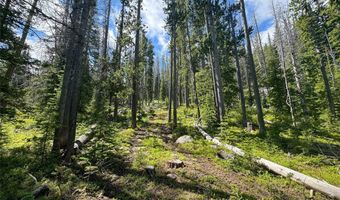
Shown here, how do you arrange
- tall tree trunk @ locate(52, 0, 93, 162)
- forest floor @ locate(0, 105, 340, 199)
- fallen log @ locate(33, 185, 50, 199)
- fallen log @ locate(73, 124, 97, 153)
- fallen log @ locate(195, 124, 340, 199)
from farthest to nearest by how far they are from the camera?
fallen log @ locate(73, 124, 97, 153), tall tree trunk @ locate(52, 0, 93, 162), fallen log @ locate(195, 124, 340, 199), forest floor @ locate(0, 105, 340, 199), fallen log @ locate(33, 185, 50, 199)

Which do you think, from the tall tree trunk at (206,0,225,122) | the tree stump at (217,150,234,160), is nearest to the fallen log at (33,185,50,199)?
the tree stump at (217,150,234,160)

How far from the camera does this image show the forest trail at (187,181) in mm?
4355

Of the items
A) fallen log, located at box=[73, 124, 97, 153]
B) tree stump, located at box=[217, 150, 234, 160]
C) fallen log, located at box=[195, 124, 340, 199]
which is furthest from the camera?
tree stump, located at box=[217, 150, 234, 160]

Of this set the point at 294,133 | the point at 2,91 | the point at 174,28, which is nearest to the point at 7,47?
the point at 2,91

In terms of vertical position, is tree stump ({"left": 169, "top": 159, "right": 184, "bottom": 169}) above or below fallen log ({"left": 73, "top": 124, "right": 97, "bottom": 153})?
below

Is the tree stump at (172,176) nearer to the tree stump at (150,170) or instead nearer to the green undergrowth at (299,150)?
the tree stump at (150,170)

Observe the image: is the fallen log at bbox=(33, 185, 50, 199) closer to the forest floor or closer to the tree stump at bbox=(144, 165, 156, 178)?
the forest floor

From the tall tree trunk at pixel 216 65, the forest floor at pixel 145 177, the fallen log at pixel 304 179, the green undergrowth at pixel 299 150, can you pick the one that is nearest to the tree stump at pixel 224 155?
the forest floor at pixel 145 177

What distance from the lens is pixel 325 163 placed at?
23.5 ft

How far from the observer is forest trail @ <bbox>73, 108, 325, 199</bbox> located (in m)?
4.36

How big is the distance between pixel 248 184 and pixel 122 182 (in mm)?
3372

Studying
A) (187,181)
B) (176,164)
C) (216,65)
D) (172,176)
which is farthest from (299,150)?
(216,65)

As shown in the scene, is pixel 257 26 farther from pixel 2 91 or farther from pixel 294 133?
pixel 2 91

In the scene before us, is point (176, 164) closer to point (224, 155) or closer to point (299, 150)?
point (224, 155)
